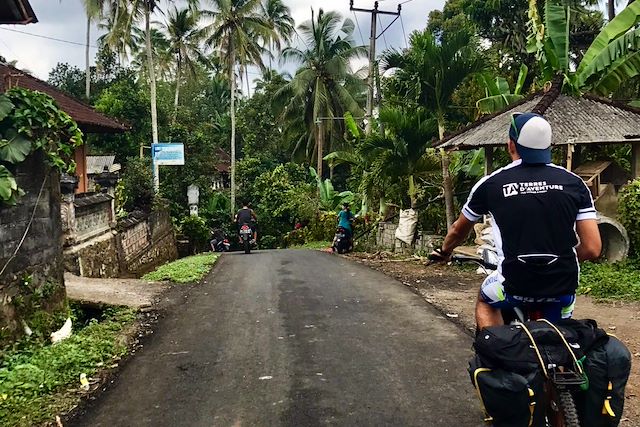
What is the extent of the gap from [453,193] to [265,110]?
83.1 feet

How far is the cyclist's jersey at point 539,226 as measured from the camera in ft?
9.80

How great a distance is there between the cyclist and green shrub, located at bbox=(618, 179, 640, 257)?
300 inches

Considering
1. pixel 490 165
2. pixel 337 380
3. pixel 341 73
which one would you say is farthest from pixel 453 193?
pixel 341 73

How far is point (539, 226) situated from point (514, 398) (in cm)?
83

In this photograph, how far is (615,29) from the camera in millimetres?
10828

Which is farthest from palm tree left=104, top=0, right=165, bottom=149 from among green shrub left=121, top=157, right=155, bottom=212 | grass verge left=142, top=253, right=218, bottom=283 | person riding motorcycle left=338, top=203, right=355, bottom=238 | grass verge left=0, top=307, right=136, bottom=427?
grass verge left=0, top=307, right=136, bottom=427

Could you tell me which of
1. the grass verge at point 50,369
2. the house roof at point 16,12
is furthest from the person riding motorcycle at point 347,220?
the grass verge at point 50,369

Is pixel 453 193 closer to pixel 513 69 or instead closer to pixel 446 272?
pixel 446 272

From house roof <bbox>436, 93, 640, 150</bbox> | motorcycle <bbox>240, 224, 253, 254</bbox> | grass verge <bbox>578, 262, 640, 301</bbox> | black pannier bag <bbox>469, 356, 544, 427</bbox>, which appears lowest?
motorcycle <bbox>240, 224, 253, 254</bbox>

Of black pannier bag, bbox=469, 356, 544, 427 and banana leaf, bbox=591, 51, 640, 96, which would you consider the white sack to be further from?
black pannier bag, bbox=469, 356, 544, 427

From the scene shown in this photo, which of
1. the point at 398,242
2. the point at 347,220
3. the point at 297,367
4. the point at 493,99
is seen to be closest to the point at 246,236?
the point at 347,220

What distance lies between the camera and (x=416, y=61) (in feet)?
43.2

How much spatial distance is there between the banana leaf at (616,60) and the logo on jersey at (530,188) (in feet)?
29.8

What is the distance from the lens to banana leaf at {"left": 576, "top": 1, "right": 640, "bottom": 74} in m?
10.5
